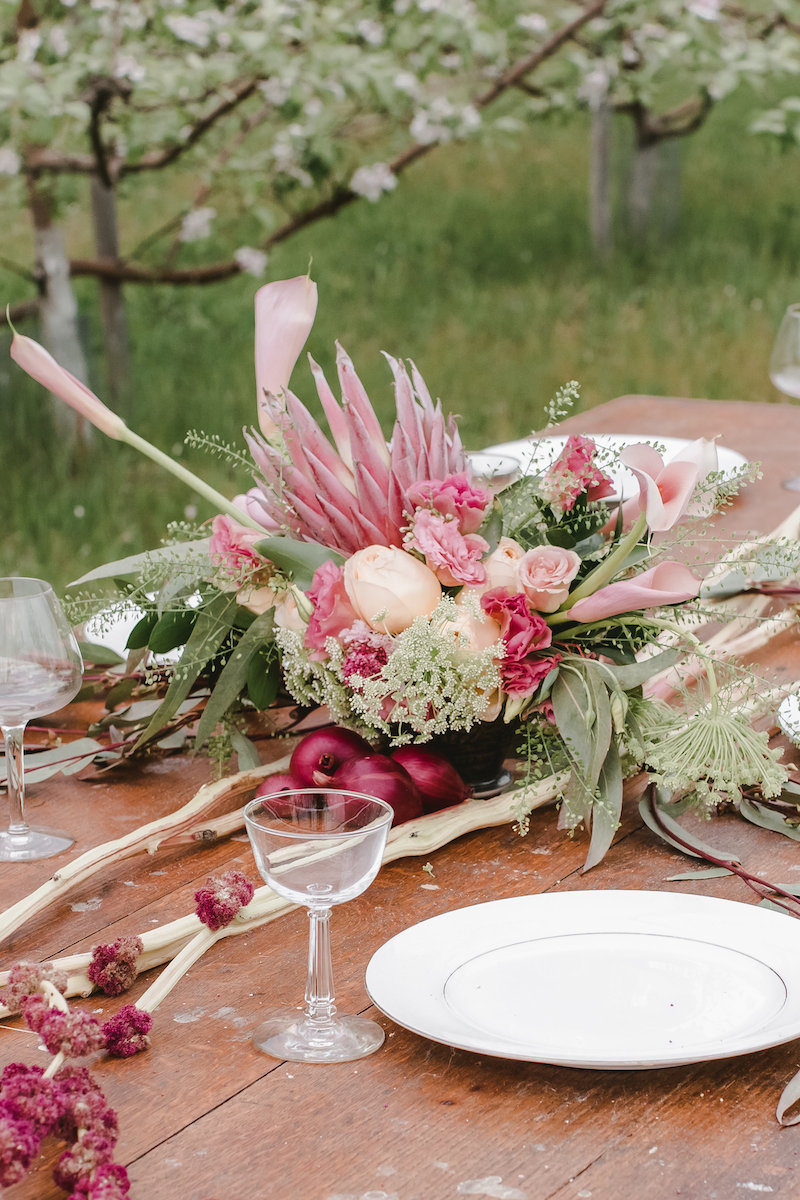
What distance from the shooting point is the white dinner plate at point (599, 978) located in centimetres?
87

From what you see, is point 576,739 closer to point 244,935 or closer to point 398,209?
point 244,935

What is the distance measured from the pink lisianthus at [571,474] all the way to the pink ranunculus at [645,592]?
9 cm

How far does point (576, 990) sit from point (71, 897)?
41 cm

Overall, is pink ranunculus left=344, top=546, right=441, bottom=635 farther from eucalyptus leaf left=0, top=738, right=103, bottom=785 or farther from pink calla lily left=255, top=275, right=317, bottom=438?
eucalyptus leaf left=0, top=738, right=103, bottom=785

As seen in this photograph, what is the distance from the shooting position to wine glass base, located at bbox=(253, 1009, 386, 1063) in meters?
0.90

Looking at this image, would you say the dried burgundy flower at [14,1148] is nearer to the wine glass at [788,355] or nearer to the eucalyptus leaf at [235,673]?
the eucalyptus leaf at [235,673]

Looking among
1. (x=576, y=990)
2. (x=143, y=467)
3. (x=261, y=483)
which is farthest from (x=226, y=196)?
(x=576, y=990)

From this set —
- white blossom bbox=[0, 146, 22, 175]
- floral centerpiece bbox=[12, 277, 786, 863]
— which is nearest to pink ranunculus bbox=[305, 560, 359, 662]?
floral centerpiece bbox=[12, 277, 786, 863]

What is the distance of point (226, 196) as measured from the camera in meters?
6.40

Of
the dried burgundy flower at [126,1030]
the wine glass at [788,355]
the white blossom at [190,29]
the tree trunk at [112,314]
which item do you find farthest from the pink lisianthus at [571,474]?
the tree trunk at [112,314]

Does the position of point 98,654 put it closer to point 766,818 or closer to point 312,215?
point 766,818

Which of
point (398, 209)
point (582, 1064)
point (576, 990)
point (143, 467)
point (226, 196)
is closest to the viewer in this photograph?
point (582, 1064)

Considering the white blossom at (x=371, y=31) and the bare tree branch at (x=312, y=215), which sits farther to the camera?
the bare tree branch at (x=312, y=215)

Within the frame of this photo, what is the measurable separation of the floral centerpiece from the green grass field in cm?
237
